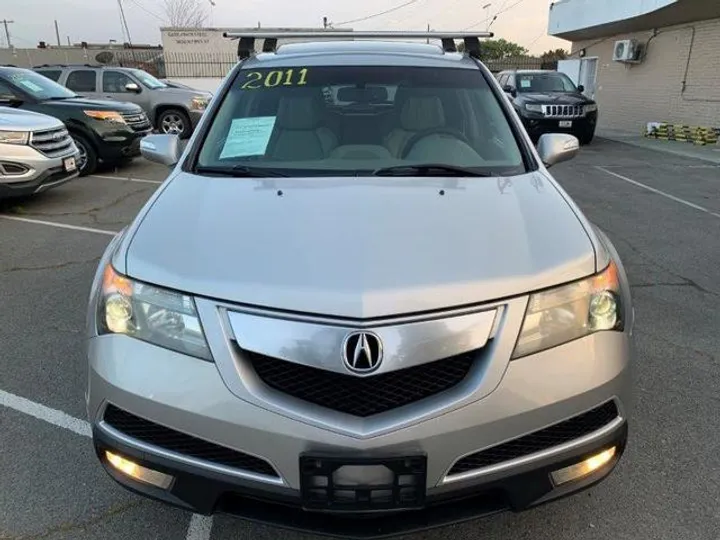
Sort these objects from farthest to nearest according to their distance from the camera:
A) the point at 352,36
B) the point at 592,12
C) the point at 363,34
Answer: the point at 592,12 → the point at 352,36 → the point at 363,34

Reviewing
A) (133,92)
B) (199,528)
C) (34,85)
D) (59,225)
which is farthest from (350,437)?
(133,92)

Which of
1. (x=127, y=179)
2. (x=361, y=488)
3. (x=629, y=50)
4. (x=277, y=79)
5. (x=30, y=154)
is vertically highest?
(x=629, y=50)

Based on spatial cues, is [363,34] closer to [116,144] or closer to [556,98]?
[116,144]

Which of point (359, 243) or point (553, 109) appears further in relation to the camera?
point (553, 109)

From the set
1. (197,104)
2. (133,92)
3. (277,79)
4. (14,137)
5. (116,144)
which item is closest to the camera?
(277,79)

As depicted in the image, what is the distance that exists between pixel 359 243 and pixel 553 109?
13.5m

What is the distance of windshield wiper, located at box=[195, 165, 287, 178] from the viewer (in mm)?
2744

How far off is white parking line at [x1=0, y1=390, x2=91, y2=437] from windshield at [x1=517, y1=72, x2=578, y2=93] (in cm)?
1480

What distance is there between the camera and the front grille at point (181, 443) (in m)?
1.82

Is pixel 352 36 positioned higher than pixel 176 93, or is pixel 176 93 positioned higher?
pixel 352 36

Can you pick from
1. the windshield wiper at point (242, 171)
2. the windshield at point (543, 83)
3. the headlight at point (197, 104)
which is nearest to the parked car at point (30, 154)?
the windshield wiper at point (242, 171)

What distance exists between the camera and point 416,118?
326 centimetres

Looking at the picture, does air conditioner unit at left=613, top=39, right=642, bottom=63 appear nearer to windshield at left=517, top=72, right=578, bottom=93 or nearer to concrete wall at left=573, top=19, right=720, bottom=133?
concrete wall at left=573, top=19, right=720, bottom=133

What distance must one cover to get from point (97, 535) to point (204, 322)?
1118mm
